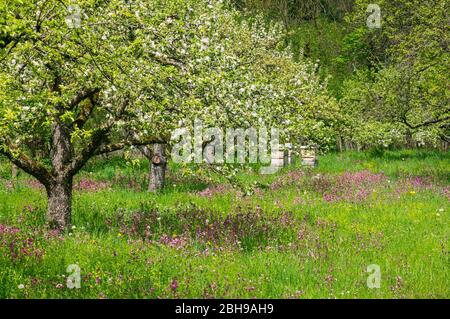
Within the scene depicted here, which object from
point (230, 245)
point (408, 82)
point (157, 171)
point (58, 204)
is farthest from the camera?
point (408, 82)

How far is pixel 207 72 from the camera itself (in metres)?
9.02

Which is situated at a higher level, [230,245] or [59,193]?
[59,193]

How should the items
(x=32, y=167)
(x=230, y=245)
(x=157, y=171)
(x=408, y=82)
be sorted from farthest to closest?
(x=408, y=82)
(x=157, y=171)
(x=32, y=167)
(x=230, y=245)

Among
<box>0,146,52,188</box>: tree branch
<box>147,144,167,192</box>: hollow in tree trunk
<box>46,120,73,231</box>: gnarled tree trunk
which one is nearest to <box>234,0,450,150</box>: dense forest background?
<box>147,144,167,192</box>: hollow in tree trunk

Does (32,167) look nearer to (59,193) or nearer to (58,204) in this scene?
(59,193)

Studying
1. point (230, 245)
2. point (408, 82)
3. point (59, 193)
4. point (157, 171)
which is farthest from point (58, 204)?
point (408, 82)

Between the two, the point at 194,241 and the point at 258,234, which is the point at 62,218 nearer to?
the point at 194,241

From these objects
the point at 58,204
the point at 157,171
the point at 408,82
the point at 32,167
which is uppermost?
the point at 408,82

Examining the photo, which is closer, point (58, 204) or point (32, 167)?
point (32, 167)

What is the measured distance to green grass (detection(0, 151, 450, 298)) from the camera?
299 inches

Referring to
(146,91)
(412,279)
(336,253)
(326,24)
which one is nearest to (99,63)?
(146,91)

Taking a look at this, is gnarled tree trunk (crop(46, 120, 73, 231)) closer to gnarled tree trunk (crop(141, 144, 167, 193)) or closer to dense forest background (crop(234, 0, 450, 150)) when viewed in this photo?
gnarled tree trunk (crop(141, 144, 167, 193))

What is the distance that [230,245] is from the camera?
9680 mm

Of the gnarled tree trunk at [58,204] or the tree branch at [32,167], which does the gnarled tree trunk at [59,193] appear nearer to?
the gnarled tree trunk at [58,204]
